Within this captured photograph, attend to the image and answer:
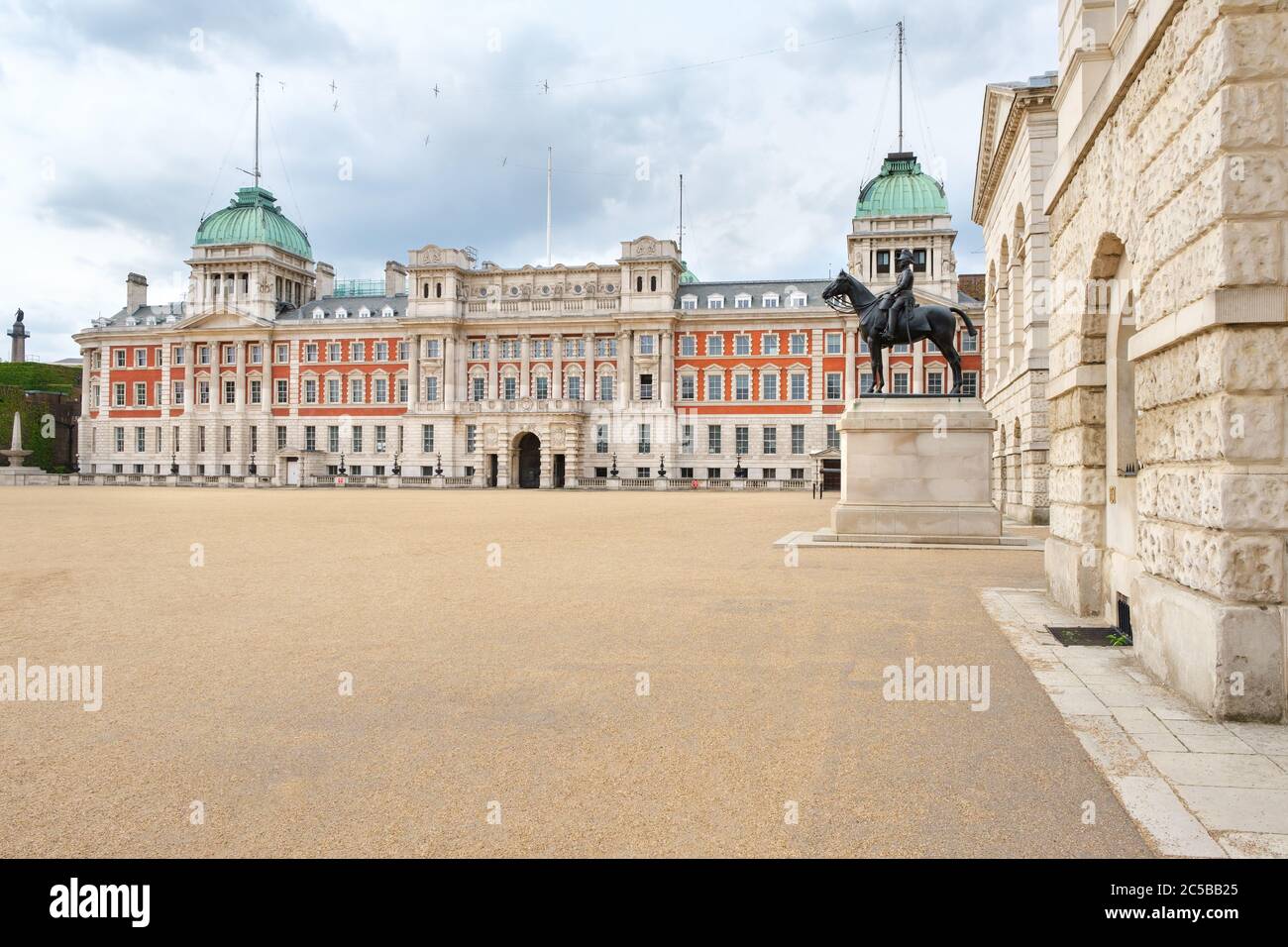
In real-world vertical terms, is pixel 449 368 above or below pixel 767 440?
above

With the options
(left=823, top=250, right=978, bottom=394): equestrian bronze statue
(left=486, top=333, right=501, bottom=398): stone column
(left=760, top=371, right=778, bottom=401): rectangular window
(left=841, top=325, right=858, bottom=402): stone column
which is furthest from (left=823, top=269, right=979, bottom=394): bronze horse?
(left=486, top=333, right=501, bottom=398): stone column

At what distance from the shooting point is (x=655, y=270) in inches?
2766

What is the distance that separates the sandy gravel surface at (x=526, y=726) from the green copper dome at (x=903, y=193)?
201 ft

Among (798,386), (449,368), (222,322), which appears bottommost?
(798,386)

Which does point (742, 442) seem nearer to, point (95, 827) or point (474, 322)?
point (474, 322)

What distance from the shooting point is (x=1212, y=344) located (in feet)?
20.7

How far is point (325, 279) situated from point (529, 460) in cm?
3029

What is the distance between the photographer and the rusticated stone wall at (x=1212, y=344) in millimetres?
6023

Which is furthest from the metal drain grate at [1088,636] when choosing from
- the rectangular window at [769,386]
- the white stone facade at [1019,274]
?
the rectangular window at [769,386]

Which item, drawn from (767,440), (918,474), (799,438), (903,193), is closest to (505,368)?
(767,440)

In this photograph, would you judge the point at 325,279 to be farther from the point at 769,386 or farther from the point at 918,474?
the point at 918,474

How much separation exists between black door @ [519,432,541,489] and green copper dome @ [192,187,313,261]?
1155 inches

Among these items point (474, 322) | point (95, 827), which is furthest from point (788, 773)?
point (474, 322)

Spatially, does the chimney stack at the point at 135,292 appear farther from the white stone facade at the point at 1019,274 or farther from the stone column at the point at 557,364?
the white stone facade at the point at 1019,274
